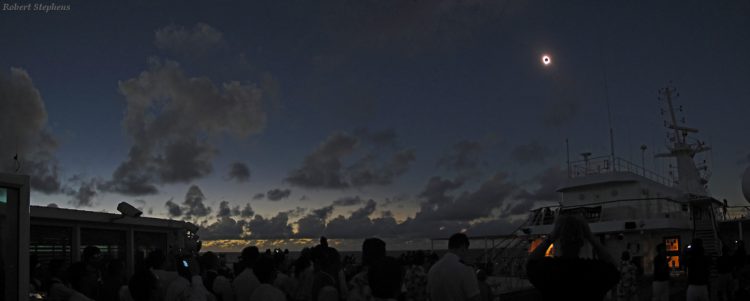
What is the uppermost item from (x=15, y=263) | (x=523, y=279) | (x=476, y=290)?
(x=15, y=263)

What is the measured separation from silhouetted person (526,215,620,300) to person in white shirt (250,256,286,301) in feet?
8.44

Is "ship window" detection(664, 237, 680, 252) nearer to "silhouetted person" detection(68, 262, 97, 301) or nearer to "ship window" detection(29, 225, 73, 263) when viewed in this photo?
"ship window" detection(29, 225, 73, 263)

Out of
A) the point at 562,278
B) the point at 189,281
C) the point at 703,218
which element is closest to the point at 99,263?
the point at 189,281

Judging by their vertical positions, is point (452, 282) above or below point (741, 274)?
above

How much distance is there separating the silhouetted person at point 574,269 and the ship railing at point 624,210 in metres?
23.7

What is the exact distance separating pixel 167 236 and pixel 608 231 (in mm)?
16559

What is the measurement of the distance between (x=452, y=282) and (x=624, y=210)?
2313 cm

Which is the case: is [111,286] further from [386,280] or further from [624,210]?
[624,210]

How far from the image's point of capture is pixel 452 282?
6.02 metres

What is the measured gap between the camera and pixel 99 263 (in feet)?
25.8

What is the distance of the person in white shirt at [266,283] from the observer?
5477mm

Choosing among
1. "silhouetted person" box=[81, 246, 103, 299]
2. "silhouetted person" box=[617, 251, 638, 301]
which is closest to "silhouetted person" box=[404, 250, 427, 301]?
"silhouetted person" box=[81, 246, 103, 299]

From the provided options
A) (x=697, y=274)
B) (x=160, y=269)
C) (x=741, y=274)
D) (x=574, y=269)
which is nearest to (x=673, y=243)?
(x=741, y=274)

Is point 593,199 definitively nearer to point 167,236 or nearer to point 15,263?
point 167,236
